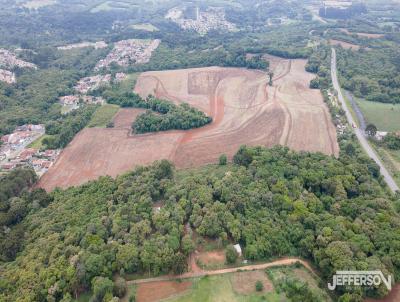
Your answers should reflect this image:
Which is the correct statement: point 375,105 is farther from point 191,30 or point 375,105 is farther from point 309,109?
point 191,30

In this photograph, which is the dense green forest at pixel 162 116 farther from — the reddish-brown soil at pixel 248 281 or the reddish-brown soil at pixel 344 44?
the reddish-brown soil at pixel 344 44

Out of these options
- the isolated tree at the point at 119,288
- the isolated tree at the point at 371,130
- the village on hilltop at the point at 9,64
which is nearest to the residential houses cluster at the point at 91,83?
the village on hilltop at the point at 9,64

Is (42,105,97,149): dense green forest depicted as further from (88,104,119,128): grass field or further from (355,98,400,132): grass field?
(355,98,400,132): grass field

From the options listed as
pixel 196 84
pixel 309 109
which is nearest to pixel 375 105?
pixel 309 109

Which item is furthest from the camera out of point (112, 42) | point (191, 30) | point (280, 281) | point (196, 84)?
point (191, 30)

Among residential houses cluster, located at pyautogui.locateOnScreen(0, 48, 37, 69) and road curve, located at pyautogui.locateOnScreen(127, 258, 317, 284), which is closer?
road curve, located at pyautogui.locateOnScreen(127, 258, 317, 284)

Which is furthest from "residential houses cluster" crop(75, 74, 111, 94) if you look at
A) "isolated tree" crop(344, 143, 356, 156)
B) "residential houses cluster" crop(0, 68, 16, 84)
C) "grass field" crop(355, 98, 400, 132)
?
"grass field" crop(355, 98, 400, 132)
